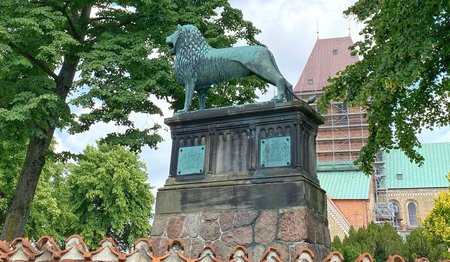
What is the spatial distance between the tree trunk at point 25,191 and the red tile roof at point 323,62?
45.1 metres

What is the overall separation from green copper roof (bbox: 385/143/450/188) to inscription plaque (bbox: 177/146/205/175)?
48350 millimetres

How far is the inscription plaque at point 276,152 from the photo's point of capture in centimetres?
646

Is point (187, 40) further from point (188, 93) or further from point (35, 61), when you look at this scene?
point (35, 61)

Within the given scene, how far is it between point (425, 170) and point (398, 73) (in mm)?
49176

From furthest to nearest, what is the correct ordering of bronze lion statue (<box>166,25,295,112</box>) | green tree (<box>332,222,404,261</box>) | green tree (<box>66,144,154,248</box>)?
green tree (<box>332,222,404,261</box>) < green tree (<box>66,144,154,248</box>) < bronze lion statue (<box>166,25,295,112</box>)

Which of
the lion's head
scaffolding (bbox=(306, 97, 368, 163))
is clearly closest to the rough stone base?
the lion's head

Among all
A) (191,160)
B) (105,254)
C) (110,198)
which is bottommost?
(105,254)

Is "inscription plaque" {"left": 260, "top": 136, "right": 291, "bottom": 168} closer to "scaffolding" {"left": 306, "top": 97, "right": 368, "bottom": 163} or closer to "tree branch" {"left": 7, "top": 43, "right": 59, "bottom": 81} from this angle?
"tree branch" {"left": 7, "top": 43, "right": 59, "bottom": 81}

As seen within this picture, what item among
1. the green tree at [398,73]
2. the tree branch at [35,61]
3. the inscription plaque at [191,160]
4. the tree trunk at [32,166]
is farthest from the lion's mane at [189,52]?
the tree branch at [35,61]

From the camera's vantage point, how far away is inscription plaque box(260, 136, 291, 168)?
6.46m

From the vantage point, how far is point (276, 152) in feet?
21.4

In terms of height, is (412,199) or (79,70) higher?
(412,199)

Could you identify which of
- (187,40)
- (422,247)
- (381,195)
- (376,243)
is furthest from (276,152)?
(381,195)

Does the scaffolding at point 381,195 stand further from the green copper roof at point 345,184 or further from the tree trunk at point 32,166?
the tree trunk at point 32,166
